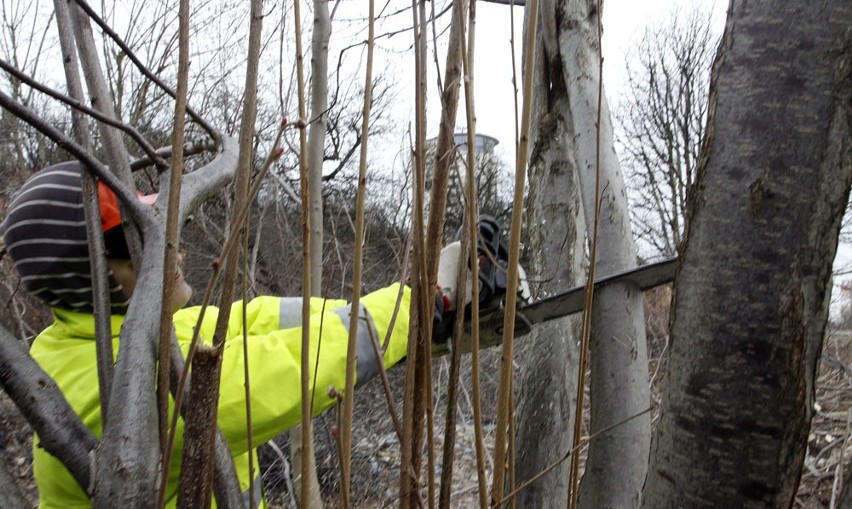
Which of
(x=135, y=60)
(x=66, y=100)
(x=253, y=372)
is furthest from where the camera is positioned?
(x=253, y=372)

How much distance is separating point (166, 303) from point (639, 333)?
1.08 m

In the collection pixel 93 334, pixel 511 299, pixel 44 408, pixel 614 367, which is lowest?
pixel 614 367

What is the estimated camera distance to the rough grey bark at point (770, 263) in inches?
25.1

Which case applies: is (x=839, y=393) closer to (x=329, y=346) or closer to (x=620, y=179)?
(x=620, y=179)

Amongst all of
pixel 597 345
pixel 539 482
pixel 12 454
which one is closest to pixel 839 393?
pixel 539 482

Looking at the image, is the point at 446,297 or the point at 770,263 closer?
the point at 770,263

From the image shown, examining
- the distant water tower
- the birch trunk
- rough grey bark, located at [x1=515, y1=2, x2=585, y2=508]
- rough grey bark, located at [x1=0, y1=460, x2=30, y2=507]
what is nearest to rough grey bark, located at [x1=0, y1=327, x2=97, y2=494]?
rough grey bark, located at [x1=0, y1=460, x2=30, y2=507]

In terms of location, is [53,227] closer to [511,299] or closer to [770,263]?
[511,299]

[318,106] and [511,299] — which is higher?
[318,106]

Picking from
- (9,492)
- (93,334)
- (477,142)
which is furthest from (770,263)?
(477,142)

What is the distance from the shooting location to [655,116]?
44.4 ft

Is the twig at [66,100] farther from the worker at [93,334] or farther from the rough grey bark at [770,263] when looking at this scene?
the rough grey bark at [770,263]

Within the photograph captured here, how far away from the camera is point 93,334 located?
1295mm

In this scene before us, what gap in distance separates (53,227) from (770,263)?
1.05 m
